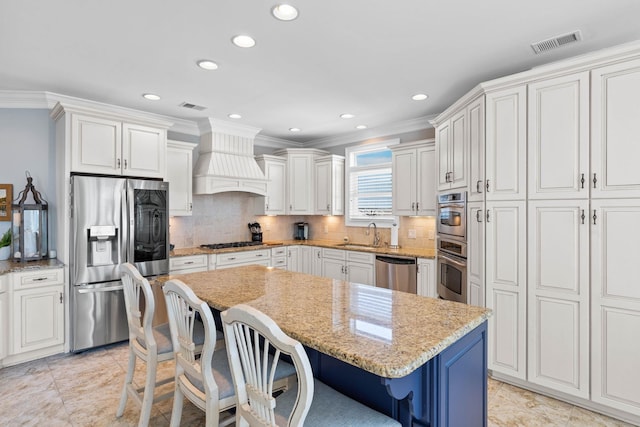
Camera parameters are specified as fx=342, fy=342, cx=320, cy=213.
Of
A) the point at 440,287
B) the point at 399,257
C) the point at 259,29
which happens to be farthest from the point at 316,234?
the point at 259,29

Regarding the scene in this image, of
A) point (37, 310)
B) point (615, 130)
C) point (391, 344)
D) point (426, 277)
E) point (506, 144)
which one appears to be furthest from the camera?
point (426, 277)

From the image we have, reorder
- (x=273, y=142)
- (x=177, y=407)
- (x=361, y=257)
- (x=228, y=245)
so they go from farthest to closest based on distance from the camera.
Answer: (x=273, y=142) → (x=228, y=245) → (x=361, y=257) → (x=177, y=407)

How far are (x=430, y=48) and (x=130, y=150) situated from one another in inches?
126

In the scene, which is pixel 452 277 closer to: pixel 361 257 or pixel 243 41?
pixel 361 257

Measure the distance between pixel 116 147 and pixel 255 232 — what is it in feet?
8.12

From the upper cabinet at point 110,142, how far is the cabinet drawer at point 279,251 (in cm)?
192

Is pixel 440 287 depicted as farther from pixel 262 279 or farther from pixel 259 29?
pixel 259 29

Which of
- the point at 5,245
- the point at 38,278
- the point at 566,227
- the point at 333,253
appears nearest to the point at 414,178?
the point at 333,253

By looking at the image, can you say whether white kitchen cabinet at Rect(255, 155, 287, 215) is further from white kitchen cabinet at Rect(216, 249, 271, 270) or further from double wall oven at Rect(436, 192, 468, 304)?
double wall oven at Rect(436, 192, 468, 304)

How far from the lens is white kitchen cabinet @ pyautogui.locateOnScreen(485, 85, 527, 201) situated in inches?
105

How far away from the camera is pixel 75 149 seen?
341 cm

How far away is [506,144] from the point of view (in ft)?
9.02

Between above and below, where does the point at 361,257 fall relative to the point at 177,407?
above

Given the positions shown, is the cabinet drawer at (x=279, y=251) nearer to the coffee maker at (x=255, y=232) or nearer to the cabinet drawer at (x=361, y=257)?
the coffee maker at (x=255, y=232)
